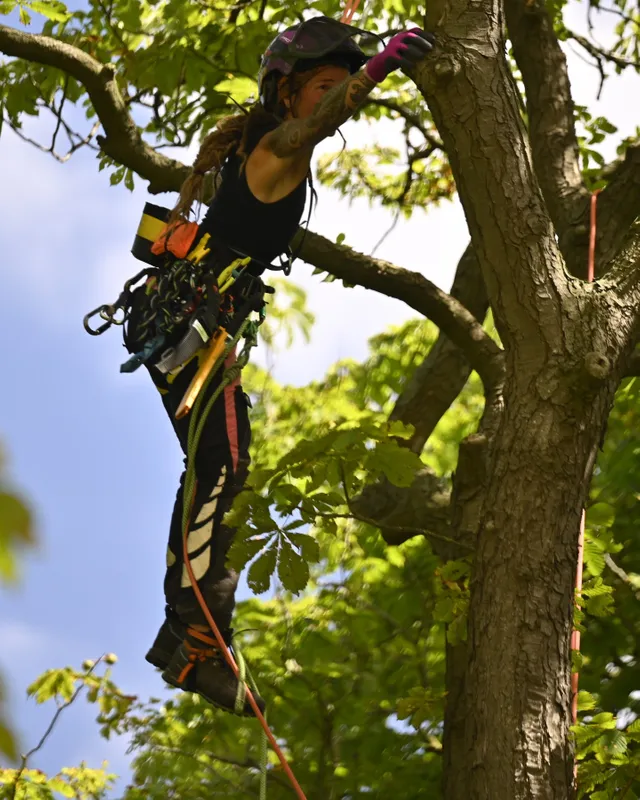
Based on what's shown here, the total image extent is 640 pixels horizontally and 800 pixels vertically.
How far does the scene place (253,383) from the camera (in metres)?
8.31

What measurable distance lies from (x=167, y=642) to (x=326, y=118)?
73.8 inches

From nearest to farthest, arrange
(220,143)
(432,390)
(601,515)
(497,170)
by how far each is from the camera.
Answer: (497,170) → (601,515) → (220,143) → (432,390)

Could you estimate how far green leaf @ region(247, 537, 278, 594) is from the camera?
10.7 feet

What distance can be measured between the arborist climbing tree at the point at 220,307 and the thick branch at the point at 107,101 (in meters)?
1.27

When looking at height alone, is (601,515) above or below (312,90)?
below

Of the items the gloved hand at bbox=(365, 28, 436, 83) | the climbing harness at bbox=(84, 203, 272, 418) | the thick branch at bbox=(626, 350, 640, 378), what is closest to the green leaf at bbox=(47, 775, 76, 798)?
the climbing harness at bbox=(84, 203, 272, 418)

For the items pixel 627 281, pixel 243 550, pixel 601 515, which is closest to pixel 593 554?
pixel 601 515

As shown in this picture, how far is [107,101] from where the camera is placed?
5.02 meters

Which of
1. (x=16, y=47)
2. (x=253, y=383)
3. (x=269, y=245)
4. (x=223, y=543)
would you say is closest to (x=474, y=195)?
(x=269, y=245)

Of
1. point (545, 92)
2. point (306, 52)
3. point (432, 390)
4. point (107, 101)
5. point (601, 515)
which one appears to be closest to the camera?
point (306, 52)

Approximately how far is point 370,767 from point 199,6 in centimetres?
423

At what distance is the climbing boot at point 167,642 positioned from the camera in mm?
3807

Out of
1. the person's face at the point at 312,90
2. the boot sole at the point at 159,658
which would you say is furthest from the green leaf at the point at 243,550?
the person's face at the point at 312,90

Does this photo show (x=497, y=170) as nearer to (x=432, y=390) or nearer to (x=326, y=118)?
(x=326, y=118)
